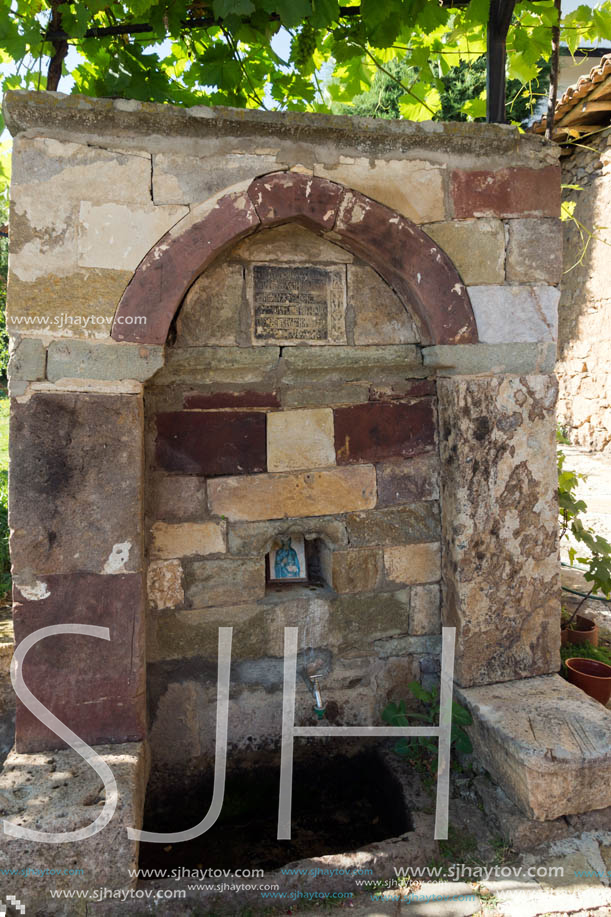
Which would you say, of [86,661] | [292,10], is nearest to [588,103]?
[292,10]

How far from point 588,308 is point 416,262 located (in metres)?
6.62

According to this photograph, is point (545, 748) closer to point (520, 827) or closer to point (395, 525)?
point (520, 827)

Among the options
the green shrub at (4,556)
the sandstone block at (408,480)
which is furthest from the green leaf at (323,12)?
the green shrub at (4,556)

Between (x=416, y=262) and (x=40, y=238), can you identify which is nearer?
(x=40, y=238)

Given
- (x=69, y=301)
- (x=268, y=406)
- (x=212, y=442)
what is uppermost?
(x=69, y=301)

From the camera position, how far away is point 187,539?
246 centimetres

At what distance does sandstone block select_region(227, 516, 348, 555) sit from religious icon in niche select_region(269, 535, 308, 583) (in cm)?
10

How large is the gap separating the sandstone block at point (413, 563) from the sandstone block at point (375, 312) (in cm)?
91

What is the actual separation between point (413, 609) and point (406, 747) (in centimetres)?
57

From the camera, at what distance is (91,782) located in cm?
200

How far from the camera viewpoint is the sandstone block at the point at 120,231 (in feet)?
6.93

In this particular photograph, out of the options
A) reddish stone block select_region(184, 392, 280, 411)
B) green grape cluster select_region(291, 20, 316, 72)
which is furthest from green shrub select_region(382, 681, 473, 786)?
green grape cluster select_region(291, 20, 316, 72)

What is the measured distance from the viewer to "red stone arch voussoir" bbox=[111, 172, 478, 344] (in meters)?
2.16

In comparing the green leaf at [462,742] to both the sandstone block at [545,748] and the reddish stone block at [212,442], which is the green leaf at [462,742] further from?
the reddish stone block at [212,442]
